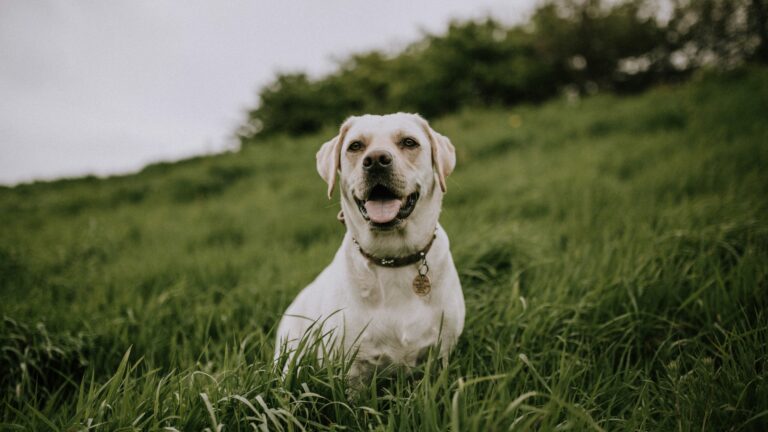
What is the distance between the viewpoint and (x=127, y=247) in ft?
17.3

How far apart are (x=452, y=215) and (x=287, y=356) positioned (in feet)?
10.4

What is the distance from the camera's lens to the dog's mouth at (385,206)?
6.54 feet

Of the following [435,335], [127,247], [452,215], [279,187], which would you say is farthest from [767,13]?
[127,247]

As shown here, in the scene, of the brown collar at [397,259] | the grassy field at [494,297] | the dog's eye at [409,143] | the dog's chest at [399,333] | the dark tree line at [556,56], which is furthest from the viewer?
the dark tree line at [556,56]

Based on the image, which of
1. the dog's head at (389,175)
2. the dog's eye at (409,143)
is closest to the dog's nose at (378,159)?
the dog's head at (389,175)

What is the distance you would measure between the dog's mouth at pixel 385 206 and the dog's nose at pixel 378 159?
0.11 meters

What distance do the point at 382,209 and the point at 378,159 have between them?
0.86 ft

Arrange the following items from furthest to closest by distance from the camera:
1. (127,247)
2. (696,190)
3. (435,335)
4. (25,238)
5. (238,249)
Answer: (25,238) < (127,247) < (238,249) < (696,190) < (435,335)

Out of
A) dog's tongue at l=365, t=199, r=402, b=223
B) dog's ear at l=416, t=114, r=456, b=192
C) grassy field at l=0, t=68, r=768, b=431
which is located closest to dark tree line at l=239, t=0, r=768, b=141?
grassy field at l=0, t=68, r=768, b=431

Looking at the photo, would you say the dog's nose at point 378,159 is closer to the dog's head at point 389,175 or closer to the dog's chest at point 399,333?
the dog's head at point 389,175

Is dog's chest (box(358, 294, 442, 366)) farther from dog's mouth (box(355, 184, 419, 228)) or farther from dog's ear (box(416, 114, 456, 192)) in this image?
dog's ear (box(416, 114, 456, 192))

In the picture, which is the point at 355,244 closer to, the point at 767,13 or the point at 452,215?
the point at 452,215

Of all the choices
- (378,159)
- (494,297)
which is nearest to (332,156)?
(378,159)

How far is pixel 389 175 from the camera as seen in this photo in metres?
1.98
